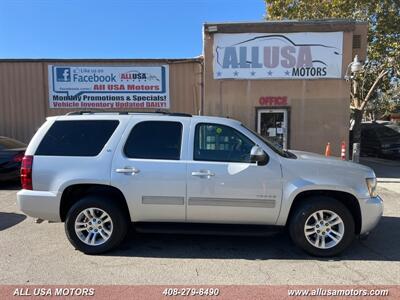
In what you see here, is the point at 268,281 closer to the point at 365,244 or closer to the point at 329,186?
the point at 329,186

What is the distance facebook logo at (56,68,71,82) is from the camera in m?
12.5

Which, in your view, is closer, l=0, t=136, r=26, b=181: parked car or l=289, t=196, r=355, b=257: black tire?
l=289, t=196, r=355, b=257: black tire

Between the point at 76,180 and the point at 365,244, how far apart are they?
4174 mm

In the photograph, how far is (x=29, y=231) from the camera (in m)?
5.82

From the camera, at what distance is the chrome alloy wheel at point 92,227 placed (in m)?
4.82

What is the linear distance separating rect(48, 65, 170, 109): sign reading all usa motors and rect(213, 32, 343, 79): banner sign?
2.36m

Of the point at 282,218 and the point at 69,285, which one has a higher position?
the point at 282,218

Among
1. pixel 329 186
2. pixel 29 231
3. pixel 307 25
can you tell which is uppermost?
pixel 307 25

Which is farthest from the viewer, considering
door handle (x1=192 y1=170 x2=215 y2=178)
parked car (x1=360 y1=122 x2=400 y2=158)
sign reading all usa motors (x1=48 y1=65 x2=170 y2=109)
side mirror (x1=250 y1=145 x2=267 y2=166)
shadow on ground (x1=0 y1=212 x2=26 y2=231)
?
parked car (x1=360 y1=122 x2=400 y2=158)

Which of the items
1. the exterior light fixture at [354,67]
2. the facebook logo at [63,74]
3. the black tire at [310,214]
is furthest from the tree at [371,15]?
the black tire at [310,214]

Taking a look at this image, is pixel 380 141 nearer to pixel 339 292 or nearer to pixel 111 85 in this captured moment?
pixel 111 85

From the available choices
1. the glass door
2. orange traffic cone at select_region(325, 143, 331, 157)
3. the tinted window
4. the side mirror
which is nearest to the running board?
the side mirror

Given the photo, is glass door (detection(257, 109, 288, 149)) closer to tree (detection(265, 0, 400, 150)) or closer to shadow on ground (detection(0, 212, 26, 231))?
tree (detection(265, 0, 400, 150))

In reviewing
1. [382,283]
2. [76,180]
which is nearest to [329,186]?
[382,283]
